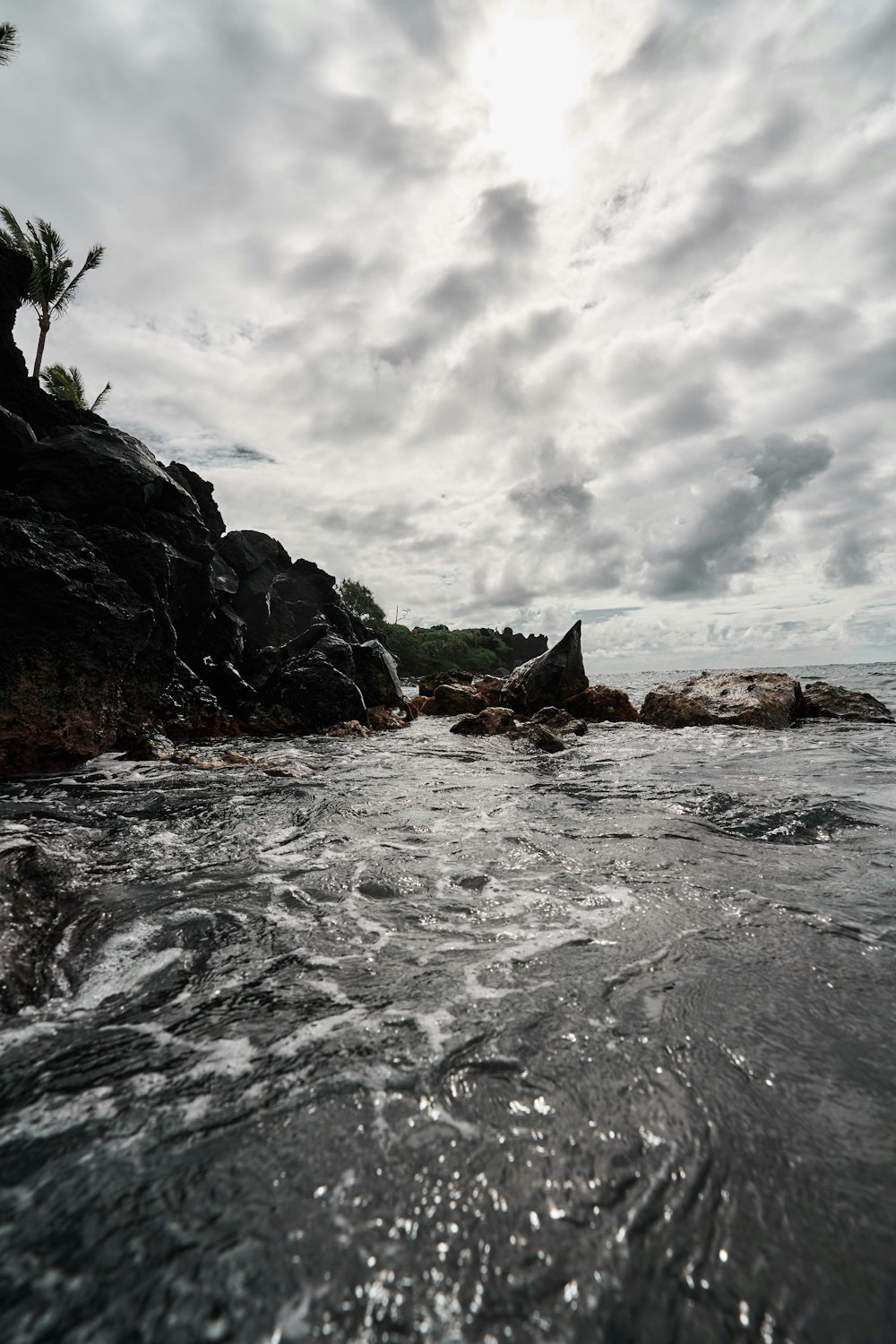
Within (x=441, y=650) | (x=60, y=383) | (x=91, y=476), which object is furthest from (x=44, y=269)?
(x=441, y=650)

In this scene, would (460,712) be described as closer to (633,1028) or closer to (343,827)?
(343,827)

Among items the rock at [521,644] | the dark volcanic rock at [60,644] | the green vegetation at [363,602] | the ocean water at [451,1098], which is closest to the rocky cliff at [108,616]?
the dark volcanic rock at [60,644]

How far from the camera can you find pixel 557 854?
490cm

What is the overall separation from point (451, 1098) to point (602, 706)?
16.0 meters

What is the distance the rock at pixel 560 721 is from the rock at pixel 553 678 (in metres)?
1.06

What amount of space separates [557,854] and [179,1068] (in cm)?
340

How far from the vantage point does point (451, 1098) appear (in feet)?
6.64

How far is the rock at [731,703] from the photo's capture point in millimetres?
14141

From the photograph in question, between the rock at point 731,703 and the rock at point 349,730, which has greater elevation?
the rock at point 731,703

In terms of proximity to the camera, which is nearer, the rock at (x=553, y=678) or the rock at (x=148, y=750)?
the rock at (x=148, y=750)

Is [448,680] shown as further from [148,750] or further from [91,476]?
[148,750]

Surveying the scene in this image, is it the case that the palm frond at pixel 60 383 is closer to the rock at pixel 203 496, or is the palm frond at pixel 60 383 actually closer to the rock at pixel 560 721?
the rock at pixel 203 496

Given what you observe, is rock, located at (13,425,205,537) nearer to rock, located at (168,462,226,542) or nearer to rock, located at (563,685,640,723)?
rock, located at (168,462,226,542)

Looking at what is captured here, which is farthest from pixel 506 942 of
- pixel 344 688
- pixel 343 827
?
pixel 344 688
